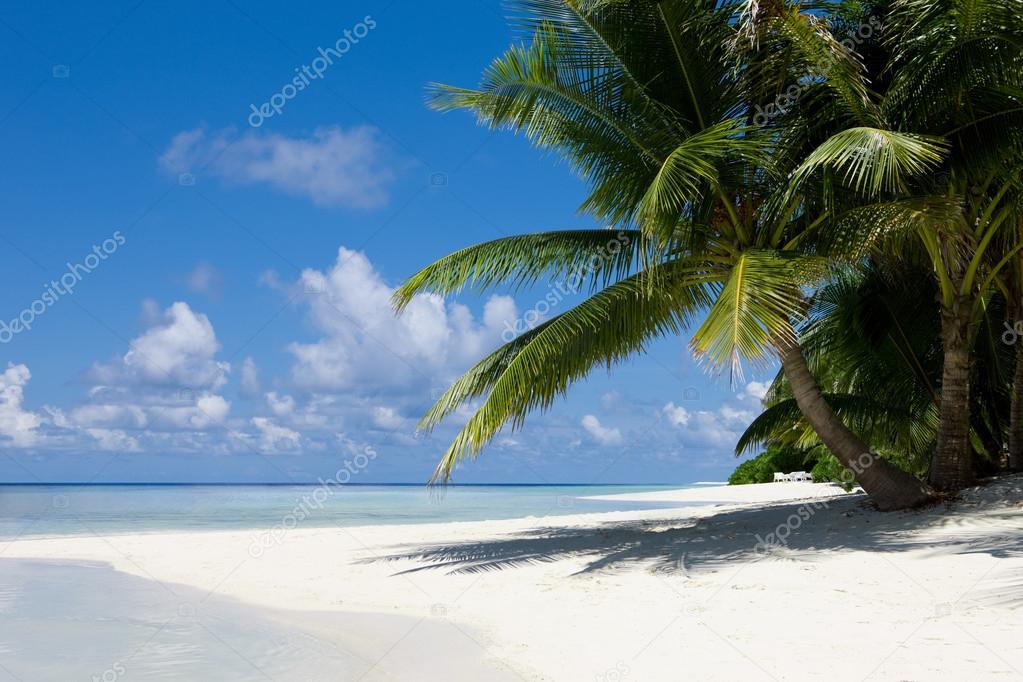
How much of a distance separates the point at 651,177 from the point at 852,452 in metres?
3.80

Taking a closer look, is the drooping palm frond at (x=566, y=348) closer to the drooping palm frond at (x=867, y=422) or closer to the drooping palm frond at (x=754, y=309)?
the drooping palm frond at (x=754, y=309)

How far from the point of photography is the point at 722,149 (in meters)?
8.31

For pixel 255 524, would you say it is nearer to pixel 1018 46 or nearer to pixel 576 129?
pixel 576 129

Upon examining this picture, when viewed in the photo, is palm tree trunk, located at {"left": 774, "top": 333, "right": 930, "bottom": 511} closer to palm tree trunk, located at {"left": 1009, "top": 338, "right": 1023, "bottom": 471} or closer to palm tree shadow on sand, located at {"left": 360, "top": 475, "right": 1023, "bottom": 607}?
palm tree shadow on sand, located at {"left": 360, "top": 475, "right": 1023, "bottom": 607}

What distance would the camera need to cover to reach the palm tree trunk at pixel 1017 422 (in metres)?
10.9

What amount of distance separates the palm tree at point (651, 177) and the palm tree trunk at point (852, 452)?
0.02 metres

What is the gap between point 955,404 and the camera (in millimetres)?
9820

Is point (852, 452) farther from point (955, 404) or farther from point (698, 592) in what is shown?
point (698, 592)

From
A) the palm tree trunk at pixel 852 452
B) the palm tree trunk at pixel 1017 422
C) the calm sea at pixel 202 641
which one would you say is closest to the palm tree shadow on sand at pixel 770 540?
the palm tree trunk at pixel 852 452

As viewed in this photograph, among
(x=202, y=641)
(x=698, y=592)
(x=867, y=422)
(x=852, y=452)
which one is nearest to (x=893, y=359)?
(x=867, y=422)

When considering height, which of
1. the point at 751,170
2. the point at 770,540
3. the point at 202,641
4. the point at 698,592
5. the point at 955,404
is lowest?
the point at 698,592

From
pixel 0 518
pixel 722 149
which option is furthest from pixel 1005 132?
pixel 0 518

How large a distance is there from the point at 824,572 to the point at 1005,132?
5.26 metres

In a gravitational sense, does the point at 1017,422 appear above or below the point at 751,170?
below
